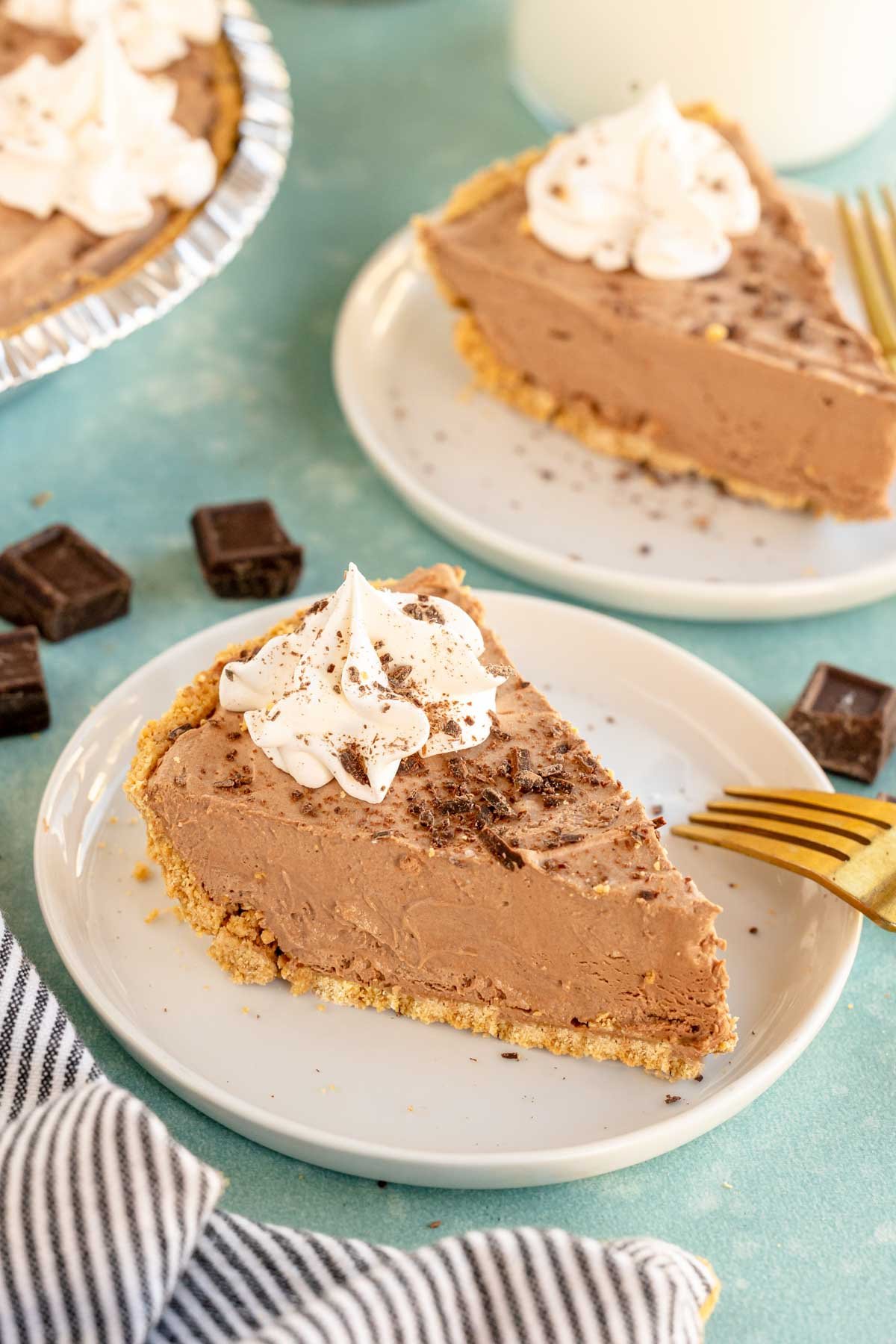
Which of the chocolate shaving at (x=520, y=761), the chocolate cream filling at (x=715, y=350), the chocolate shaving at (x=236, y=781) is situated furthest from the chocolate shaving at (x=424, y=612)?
the chocolate cream filling at (x=715, y=350)

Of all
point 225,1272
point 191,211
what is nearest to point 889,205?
point 191,211

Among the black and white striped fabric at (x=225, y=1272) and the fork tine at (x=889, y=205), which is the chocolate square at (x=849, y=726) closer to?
the black and white striped fabric at (x=225, y=1272)

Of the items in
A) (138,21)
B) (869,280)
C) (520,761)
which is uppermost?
(138,21)

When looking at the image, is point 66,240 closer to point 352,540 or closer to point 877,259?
point 352,540

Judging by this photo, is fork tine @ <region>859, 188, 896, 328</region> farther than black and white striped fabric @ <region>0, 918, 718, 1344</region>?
Yes

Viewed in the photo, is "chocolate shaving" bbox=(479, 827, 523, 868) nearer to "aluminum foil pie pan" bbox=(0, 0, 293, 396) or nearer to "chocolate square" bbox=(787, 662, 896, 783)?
"chocolate square" bbox=(787, 662, 896, 783)

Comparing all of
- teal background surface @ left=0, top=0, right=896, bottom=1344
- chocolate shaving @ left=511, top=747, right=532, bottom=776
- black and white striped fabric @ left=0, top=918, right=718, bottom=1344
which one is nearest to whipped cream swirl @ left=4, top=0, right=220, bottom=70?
teal background surface @ left=0, top=0, right=896, bottom=1344
